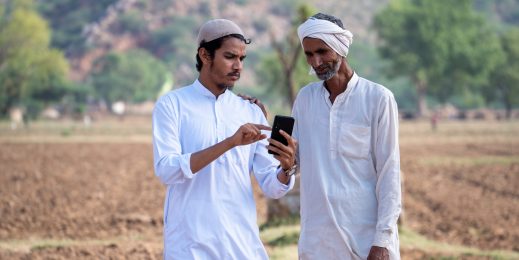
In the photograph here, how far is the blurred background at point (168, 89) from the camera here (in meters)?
11.6

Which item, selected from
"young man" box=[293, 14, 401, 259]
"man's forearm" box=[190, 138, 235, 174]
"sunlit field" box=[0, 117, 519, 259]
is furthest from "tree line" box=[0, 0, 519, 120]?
"man's forearm" box=[190, 138, 235, 174]

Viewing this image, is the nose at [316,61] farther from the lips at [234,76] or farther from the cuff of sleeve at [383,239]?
the cuff of sleeve at [383,239]

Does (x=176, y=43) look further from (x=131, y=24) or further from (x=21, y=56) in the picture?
(x=21, y=56)

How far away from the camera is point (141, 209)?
14.2m

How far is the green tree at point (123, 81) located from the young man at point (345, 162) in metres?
91.1

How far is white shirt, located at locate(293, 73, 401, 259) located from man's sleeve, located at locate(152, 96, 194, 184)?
62 cm

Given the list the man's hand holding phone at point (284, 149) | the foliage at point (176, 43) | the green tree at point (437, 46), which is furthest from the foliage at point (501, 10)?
the man's hand holding phone at point (284, 149)

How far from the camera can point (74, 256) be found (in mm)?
9023

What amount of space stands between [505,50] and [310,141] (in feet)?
273

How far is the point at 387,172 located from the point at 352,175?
0.16 metres

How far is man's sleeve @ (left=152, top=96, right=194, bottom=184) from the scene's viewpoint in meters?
4.14

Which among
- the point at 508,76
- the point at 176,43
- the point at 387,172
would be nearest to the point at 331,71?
the point at 387,172

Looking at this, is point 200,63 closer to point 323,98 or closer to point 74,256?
point 323,98

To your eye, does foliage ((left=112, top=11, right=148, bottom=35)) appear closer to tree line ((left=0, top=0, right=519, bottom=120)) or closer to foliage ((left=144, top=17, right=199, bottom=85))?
foliage ((left=144, top=17, right=199, bottom=85))
